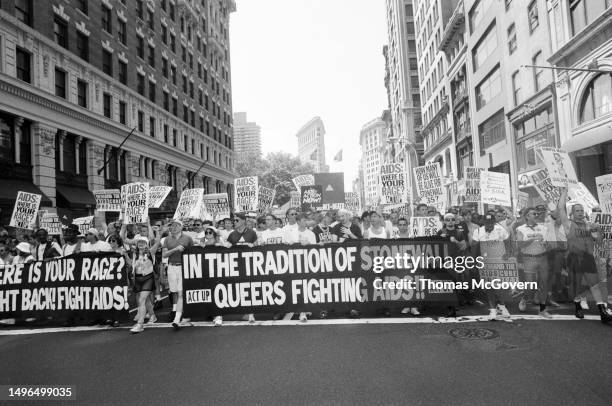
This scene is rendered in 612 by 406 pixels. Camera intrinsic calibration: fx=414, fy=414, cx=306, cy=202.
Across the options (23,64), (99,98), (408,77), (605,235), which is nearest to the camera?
(605,235)

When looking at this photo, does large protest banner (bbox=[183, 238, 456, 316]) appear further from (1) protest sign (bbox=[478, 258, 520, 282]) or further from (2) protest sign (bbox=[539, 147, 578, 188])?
(2) protest sign (bbox=[539, 147, 578, 188])

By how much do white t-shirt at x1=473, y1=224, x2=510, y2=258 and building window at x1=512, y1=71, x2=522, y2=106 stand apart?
21.5 meters

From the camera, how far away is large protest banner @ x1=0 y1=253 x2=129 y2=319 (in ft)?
25.8

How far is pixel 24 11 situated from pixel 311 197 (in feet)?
57.2

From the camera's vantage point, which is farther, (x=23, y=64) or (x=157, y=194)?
(x=23, y=64)

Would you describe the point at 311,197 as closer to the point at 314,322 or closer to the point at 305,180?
the point at 305,180

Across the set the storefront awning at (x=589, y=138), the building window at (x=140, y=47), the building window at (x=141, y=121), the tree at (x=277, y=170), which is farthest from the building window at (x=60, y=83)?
the tree at (x=277, y=170)

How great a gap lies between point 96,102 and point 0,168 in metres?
9.04

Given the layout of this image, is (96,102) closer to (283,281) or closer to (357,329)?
(283,281)

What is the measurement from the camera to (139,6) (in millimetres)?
33406

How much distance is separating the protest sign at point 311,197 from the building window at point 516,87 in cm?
1583

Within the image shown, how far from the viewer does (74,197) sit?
23109 mm

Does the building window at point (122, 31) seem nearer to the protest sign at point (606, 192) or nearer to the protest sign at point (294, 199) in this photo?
the protest sign at point (294, 199)

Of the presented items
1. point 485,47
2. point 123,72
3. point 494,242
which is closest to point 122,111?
point 123,72
